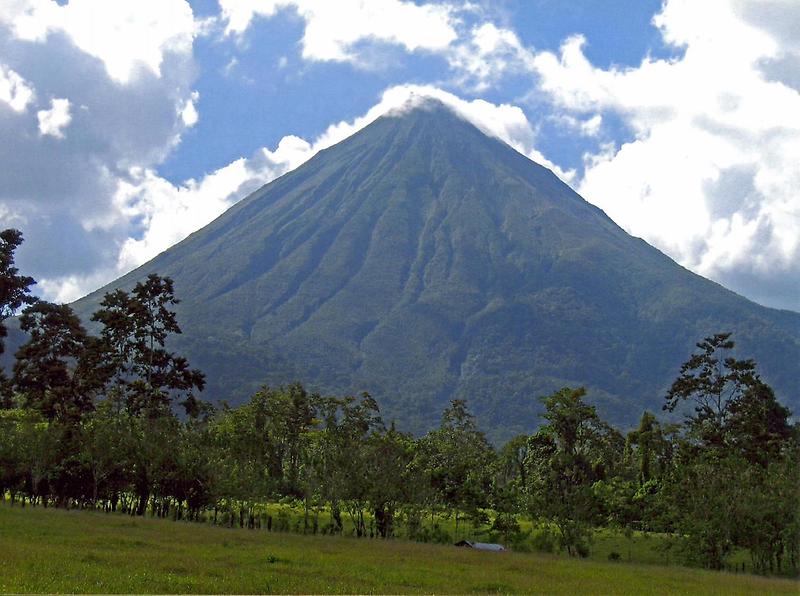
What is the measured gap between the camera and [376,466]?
52562mm

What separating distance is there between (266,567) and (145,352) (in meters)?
34.3

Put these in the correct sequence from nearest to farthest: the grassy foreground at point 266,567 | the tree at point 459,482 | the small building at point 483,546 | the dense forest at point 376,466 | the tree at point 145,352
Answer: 1. the grassy foreground at point 266,567
2. the small building at point 483,546
3. the dense forest at point 376,466
4. the tree at point 459,482
5. the tree at point 145,352

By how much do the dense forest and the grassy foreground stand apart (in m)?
7.39

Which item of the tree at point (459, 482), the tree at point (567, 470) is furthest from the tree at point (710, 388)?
the tree at point (459, 482)

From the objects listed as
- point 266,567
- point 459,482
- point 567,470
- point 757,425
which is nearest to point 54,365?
point 459,482

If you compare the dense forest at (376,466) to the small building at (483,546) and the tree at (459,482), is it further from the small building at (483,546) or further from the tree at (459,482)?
the small building at (483,546)

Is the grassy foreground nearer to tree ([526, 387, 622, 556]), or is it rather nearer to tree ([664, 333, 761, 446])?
tree ([526, 387, 622, 556])

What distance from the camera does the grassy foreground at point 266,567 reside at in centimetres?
2289

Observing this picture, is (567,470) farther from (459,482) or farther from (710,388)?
(710,388)

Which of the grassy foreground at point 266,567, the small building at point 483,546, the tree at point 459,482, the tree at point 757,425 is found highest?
the tree at point 757,425

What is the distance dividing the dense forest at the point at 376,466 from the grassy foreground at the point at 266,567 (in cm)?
739

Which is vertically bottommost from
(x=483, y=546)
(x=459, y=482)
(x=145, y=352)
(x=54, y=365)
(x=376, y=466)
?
(x=483, y=546)

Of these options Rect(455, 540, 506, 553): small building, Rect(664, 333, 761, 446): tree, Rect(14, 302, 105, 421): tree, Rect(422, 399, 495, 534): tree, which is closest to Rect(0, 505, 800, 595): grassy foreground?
Rect(455, 540, 506, 553): small building

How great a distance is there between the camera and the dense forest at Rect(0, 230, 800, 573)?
46.8 meters
